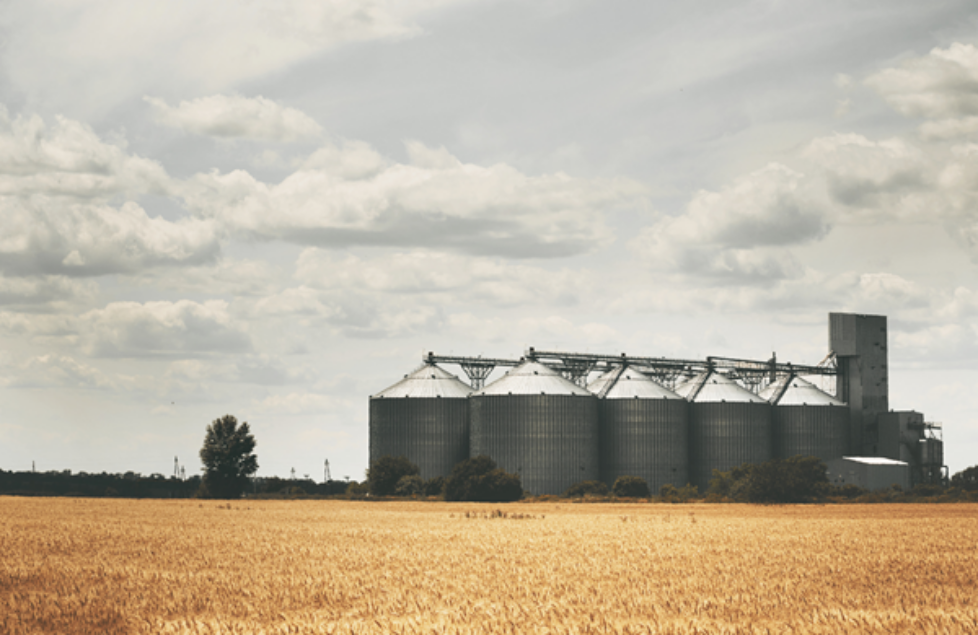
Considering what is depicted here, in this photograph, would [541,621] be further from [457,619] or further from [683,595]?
[683,595]

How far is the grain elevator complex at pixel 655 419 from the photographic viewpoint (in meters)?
128

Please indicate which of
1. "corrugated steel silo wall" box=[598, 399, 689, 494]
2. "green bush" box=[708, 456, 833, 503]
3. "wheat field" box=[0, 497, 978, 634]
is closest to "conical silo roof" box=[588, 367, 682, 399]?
"corrugated steel silo wall" box=[598, 399, 689, 494]

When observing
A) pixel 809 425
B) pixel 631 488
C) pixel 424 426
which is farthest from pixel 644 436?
Result: pixel 424 426

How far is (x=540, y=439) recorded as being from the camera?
127m

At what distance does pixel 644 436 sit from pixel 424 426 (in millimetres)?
29806

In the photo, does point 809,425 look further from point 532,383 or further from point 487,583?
point 487,583

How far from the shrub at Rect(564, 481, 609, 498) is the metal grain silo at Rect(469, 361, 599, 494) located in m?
2.11

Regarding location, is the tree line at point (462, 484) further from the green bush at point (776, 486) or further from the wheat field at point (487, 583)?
the wheat field at point (487, 583)

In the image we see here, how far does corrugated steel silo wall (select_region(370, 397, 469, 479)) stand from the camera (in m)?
134

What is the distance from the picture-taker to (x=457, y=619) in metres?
17.7

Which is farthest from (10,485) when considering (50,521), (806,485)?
(806,485)

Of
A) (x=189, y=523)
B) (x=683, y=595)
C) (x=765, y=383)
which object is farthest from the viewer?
(x=765, y=383)

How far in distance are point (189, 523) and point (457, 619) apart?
39.5 m

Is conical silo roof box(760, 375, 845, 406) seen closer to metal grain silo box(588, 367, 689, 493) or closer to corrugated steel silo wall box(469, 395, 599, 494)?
metal grain silo box(588, 367, 689, 493)
